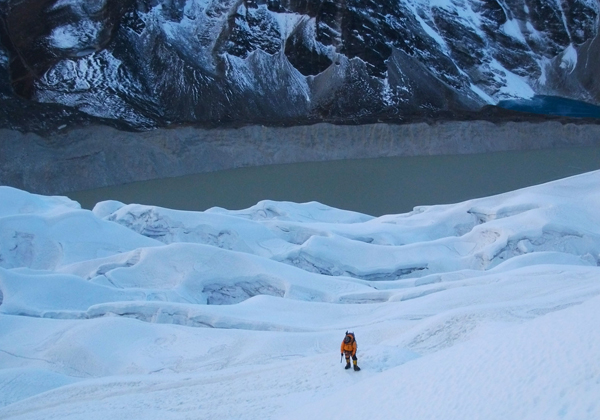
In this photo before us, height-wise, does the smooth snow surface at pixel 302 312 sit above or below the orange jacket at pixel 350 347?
below

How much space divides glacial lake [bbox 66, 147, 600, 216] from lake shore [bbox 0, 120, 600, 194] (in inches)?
24.9

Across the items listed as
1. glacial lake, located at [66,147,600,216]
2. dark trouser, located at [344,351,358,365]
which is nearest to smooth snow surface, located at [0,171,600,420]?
dark trouser, located at [344,351,358,365]

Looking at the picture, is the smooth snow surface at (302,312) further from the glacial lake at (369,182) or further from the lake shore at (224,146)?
the lake shore at (224,146)

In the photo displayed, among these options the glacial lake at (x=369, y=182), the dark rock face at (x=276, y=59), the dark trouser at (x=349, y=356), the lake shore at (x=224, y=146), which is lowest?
the glacial lake at (x=369, y=182)

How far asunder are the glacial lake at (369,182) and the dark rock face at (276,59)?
3.22 meters

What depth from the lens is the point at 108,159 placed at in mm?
24234

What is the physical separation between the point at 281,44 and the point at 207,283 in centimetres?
2208

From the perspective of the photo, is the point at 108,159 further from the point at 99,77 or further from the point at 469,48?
the point at 469,48

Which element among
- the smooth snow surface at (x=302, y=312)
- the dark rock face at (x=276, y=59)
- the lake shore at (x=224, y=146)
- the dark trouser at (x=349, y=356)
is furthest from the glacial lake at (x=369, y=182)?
the dark trouser at (x=349, y=356)

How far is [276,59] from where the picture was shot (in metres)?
30.0

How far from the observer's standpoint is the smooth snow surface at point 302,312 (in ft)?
15.2

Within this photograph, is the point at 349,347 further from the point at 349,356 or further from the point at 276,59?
the point at 276,59

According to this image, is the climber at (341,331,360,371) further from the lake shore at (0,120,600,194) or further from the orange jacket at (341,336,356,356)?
the lake shore at (0,120,600,194)

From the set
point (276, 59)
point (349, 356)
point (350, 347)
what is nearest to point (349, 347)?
point (350, 347)
